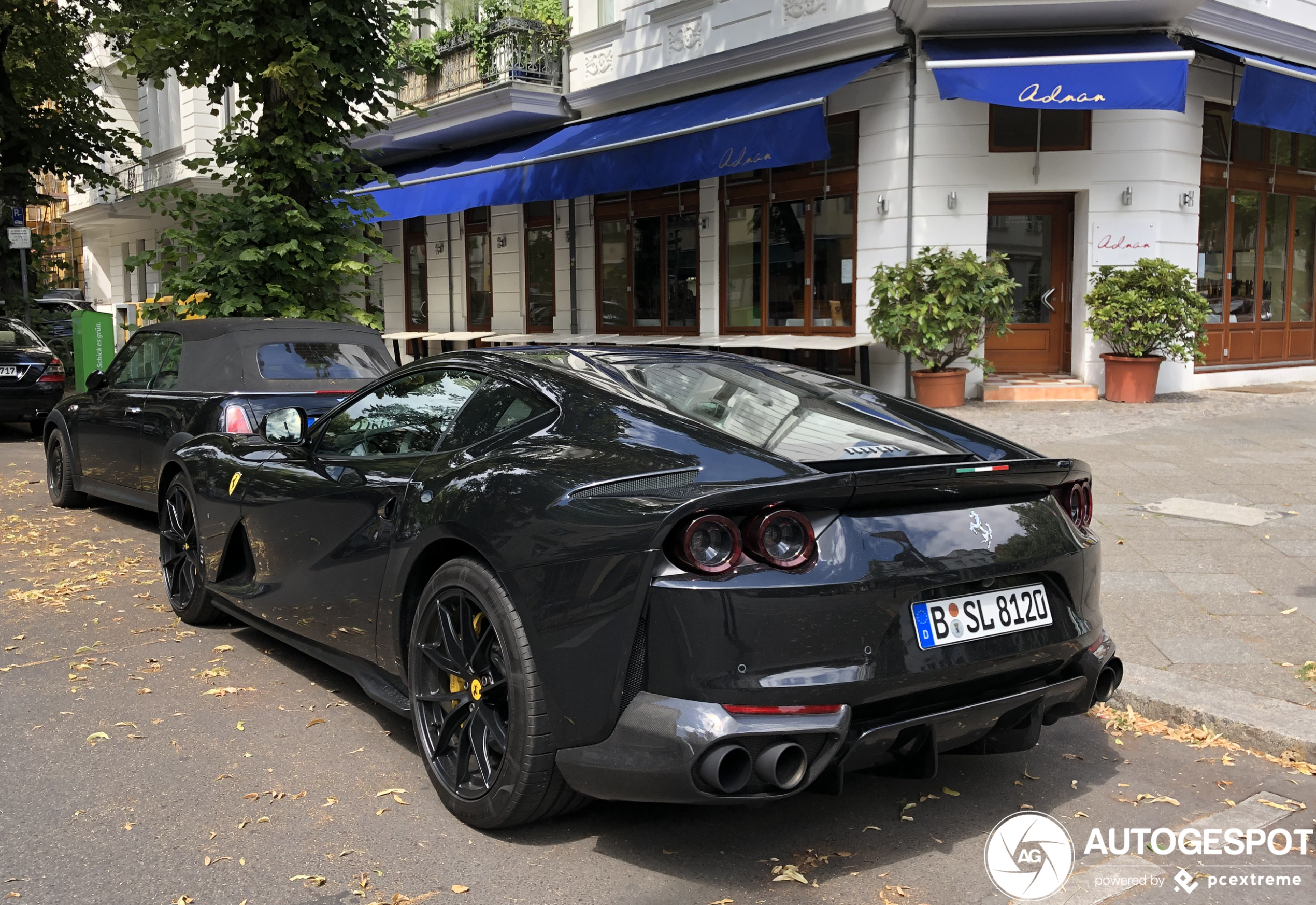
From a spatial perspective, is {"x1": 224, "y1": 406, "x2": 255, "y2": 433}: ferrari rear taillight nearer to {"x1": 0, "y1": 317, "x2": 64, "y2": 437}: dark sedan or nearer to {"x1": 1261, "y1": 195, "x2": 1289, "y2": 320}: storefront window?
{"x1": 0, "y1": 317, "x2": 64, "y2": 437}: dark sedan

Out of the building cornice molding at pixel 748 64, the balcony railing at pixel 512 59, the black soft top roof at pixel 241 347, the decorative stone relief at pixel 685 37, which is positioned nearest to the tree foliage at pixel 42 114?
the balcony railing at pixel 512 59

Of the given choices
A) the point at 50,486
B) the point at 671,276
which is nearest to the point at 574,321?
the point at 671,276

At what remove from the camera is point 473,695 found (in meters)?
3.40

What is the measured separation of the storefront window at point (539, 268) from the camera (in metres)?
21.2

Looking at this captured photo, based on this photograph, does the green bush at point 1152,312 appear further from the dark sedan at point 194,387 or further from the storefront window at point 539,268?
the storefront window at point 539,268

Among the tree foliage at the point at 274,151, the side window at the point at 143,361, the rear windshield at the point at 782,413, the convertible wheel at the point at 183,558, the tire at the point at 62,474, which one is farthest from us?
the tree foliage at the point at 274,151

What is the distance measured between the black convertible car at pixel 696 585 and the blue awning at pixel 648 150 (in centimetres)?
1034

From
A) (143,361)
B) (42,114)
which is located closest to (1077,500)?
(143,361)

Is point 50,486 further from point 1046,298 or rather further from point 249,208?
point 1046,298

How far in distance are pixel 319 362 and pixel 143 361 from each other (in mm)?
1551

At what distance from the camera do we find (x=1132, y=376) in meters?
13.6

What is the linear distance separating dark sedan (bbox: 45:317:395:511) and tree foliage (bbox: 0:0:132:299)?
13.3 m

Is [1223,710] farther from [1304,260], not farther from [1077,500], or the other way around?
[1304,260]

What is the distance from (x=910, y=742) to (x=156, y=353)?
7206mm
